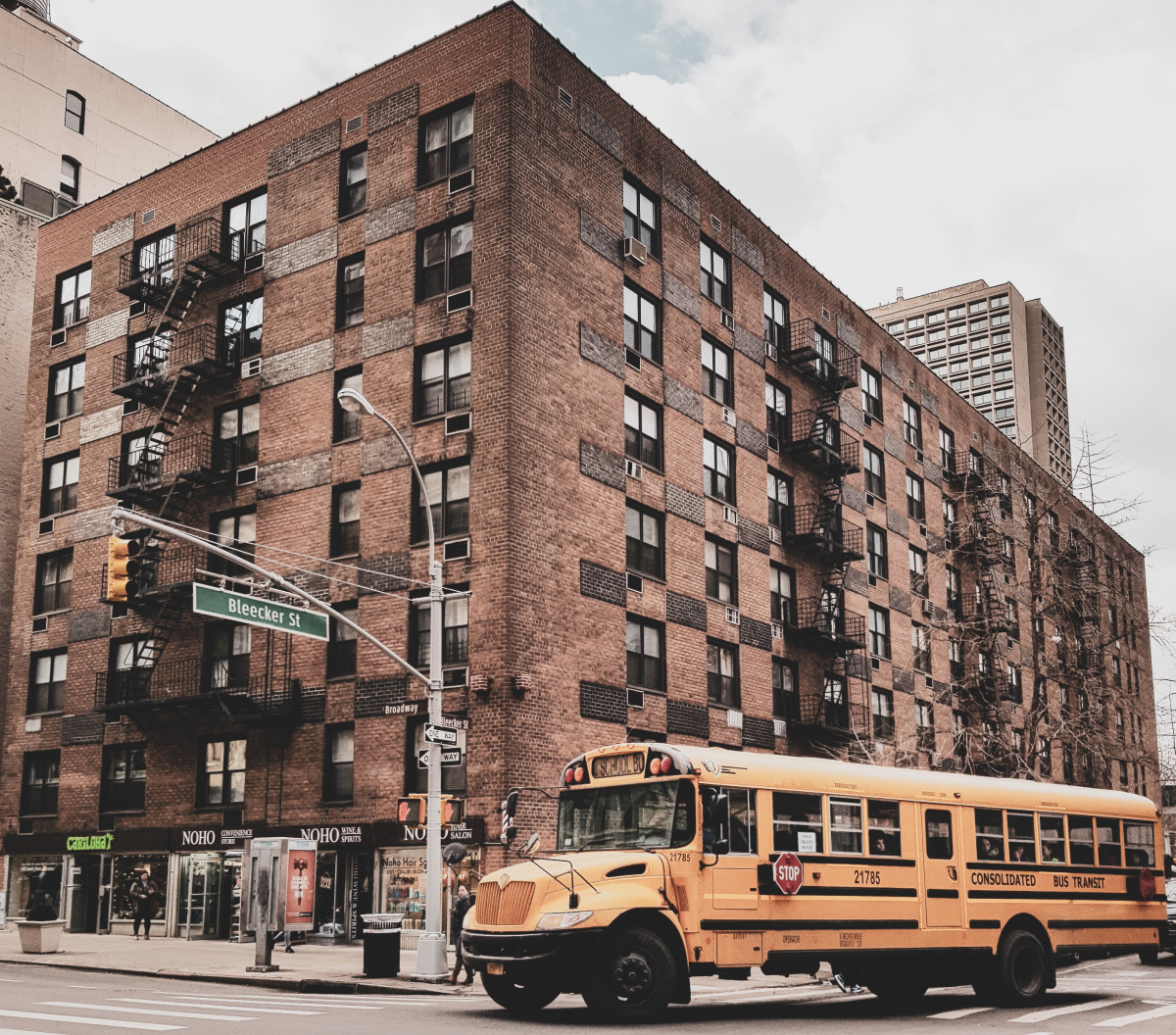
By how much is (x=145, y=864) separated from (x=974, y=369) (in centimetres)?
10739

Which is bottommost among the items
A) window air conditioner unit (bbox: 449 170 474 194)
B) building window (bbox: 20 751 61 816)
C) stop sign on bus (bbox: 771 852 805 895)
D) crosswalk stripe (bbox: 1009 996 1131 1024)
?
crosswalk stripe (bbox: 1009 996 1131 1024)

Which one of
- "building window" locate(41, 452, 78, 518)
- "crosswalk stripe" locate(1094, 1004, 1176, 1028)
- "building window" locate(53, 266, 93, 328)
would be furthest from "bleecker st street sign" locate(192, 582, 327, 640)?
"building window" locate(53, 266, 93, 328)

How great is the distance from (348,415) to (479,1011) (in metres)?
20.1

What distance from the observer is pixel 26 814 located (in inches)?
1486

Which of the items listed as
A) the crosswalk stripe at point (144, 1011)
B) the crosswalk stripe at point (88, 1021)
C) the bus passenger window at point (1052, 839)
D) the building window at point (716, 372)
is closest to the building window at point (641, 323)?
the building window at point (716, 372)

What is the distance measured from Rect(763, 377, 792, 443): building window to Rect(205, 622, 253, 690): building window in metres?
16.8

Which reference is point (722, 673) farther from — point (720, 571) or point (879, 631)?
point (879, 631)

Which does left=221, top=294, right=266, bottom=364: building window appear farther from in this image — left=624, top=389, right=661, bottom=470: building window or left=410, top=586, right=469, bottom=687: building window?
left=624, top=389, right=661, bottom=470: building window

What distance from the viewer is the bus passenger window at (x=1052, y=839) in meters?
18.4

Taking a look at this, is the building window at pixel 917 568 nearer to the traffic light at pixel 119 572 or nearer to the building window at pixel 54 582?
the building window at pixel 54 582

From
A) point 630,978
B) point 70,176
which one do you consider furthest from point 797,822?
point 70,176

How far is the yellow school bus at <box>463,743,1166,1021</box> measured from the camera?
1424 cm

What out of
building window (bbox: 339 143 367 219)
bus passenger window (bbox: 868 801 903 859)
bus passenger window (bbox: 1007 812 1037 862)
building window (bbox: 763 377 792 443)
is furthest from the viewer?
building window (bbox: 763 377 792 443)

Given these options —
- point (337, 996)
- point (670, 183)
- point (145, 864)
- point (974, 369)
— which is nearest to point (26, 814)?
point (145, 864)
